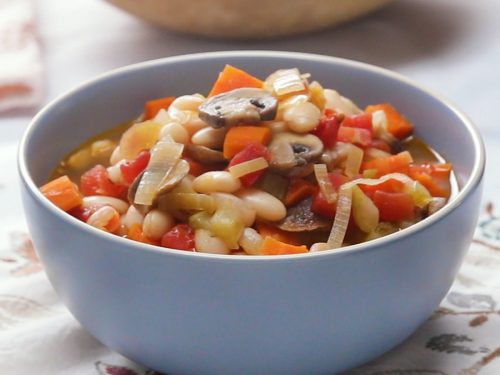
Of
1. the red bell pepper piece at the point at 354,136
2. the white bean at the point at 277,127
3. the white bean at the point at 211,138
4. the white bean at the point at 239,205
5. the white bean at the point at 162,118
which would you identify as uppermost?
the white bean at the point at 277,127

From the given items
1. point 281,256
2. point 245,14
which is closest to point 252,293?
point 281,256

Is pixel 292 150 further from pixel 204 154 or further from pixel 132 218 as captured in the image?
pixel 132 218

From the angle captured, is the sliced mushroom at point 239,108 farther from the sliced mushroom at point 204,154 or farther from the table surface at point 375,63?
the table surface at point 375,63

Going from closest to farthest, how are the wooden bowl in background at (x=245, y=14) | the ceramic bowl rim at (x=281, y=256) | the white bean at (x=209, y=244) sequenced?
the ceramic bowl rim at (x=281, y=256)
the white bean at (x=209, y=244)
the wooden bowl in background at (x=245, y=14)

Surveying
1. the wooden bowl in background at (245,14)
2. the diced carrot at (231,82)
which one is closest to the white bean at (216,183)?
the diced carrot at (231,82)

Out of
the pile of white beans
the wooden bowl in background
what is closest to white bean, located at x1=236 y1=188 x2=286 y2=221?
the pile of white beans

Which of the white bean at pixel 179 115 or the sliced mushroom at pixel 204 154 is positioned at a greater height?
the white bean at pixel 179 115

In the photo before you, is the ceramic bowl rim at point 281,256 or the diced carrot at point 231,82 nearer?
the ceramic bowl rim at point 281,256
